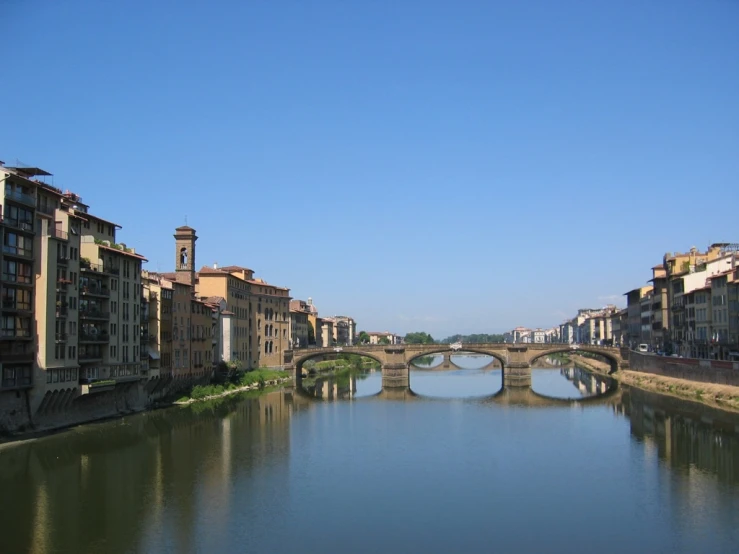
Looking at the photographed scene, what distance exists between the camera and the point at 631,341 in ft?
324

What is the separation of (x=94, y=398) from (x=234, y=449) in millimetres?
10878

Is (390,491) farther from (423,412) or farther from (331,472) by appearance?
(423,412)

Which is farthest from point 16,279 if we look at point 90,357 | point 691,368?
point 691,368

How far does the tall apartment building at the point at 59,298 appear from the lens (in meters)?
34.2

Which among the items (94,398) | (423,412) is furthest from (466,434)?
(94,398)

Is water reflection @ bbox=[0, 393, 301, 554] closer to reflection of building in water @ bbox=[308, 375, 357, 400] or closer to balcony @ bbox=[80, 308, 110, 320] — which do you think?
balcony @ bbox=[80, 308, 110, 320]

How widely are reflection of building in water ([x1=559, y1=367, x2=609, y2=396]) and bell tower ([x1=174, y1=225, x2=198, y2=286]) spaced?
120 feet

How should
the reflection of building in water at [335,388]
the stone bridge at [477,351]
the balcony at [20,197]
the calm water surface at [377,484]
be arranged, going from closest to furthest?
the calm water surface at [377,484] → the balcony at [20,197] → the reflection of building in water at [335,388] → the stone bridge at [477,351]

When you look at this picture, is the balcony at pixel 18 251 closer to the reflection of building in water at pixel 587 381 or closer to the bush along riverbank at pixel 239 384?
the bush along riverbank at pixel 239 384

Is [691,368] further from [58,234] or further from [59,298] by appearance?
[58,234]

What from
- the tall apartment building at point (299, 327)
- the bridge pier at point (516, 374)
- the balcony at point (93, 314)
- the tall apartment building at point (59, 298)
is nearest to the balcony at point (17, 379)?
the tall apartment building at point (59, 298)

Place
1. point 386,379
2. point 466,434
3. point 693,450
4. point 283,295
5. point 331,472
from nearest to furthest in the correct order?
point 331,472 → point 693,450 → point 466,434 → point 386,379 → point 283,295

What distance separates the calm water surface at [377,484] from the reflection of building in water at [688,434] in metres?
0.14

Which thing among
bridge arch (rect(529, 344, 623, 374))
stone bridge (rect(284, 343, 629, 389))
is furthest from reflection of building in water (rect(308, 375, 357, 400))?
bridge arch (rect(529, 344, 623, 374))
